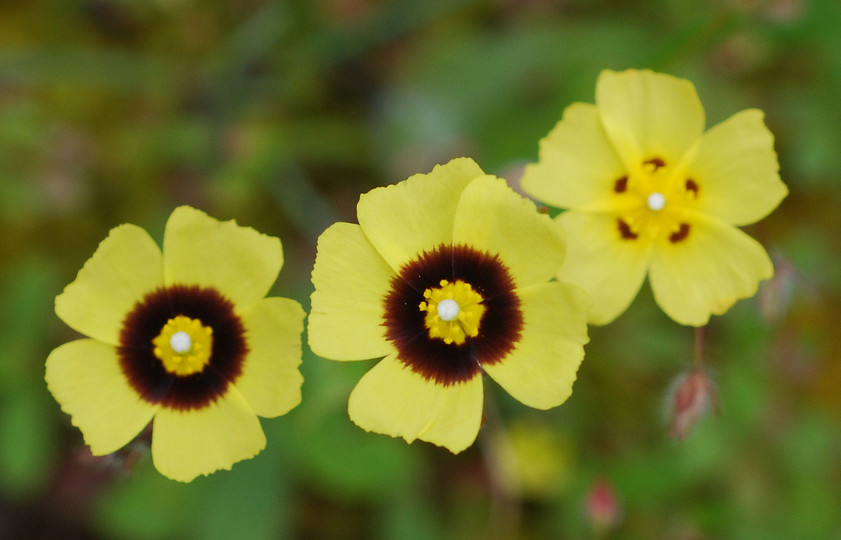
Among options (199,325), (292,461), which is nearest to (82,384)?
(199,325)

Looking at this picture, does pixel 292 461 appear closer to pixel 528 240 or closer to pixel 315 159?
pixel 315 159

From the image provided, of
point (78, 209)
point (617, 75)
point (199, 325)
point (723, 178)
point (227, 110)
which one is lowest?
point (199, 325)

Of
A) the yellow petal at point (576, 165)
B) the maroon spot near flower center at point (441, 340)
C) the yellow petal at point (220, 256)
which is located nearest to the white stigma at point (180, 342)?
the yellow petal at point (220, 256)

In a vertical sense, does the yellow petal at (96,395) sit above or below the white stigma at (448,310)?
below

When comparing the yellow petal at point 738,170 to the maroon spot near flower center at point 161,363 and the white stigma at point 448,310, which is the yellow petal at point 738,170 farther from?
the maroon spot near flower center at point 161,363

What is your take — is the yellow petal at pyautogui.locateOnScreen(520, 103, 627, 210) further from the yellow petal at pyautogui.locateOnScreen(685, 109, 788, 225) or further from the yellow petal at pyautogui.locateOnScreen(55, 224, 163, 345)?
the yellow petal at pyautogui.locateOnScreen(55, 224, 163, 345)

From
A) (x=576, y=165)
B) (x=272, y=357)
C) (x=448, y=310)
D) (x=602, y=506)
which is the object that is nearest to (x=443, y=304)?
(x=448, y=310)

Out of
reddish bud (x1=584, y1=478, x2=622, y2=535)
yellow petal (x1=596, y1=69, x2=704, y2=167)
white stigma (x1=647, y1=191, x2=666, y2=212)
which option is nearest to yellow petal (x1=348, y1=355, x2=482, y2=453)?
white stigma (x1=647, y1=191, x2=666, y2=212)

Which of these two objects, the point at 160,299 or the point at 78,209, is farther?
the point at 78,209
